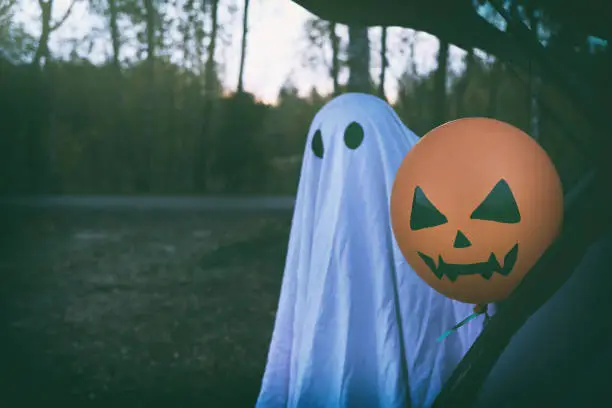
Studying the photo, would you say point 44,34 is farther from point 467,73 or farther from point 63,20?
point 467,73

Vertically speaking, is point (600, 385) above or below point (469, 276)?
below

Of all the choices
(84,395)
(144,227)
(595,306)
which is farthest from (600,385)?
(144,227)

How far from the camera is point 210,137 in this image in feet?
62.1

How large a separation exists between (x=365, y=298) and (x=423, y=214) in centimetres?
96

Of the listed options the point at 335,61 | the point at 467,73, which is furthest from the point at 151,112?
the point at 467,73

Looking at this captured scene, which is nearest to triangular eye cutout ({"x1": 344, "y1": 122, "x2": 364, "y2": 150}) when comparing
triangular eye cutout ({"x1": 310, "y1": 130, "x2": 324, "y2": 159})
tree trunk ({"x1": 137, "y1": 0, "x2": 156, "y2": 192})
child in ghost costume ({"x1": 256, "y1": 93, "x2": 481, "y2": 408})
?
child in ghost costume ({"x1": 256, "y1": 93, "x2": 481, "y2": 408})

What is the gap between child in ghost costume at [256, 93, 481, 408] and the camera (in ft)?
8.50

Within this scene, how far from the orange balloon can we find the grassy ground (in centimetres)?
285

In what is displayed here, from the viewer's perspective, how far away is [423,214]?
1.79 metres

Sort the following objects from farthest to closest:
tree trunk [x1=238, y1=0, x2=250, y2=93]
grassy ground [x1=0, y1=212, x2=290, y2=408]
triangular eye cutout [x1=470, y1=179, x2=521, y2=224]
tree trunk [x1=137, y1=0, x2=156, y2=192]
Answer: tree trunk [x1=137, y1=0, x2=156, y2=192] < tree trunk [x1=238, y1=0, x2=250, y2=93] < grassy ground [x1=0, y1=212, x2=290, y2=408] < triangular eye cutout [x1=470, y1=179, x2=521, y2=224]

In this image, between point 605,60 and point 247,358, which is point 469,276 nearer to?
point 605,60

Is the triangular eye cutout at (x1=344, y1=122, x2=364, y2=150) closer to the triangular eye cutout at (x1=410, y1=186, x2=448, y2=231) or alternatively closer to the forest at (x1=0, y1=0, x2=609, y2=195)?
the triangular eye cutout at (x1=410, y1=186, x2=448, y2=231)

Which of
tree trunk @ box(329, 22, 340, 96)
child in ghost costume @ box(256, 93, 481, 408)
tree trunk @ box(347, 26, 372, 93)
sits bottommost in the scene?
child in ghost costume @ box(256, 93, 481, 408)

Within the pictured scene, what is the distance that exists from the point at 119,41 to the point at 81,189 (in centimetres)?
525
